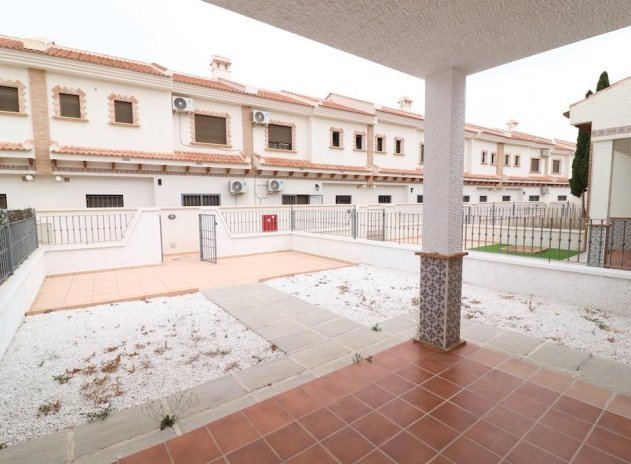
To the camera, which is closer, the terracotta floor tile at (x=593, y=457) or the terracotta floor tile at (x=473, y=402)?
the terracotta floor tile at (x=593, y=457)

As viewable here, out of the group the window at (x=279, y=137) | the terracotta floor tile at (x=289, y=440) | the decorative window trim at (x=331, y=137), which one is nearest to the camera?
the terracotta floor tile at (x=289, y=440)

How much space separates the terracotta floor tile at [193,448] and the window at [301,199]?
14321mm

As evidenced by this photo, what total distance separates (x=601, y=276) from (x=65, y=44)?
61.3ft

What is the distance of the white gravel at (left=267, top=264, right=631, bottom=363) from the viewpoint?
4.24m

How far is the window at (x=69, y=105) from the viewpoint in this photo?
1177cm

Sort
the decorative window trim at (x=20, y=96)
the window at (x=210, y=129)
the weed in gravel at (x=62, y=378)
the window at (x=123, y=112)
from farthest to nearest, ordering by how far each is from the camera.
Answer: the window at (x=210, y=129) → the window at (x=123, y=112) → the decorative window trim at (x=20, y=96) → the weed in gravel at (x=62, y=378)

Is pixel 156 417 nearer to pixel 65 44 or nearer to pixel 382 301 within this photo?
pixel 382 301

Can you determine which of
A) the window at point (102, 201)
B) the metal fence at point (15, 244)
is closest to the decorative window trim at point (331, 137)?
the window at point (102, 201)

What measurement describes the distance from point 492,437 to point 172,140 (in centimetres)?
1439

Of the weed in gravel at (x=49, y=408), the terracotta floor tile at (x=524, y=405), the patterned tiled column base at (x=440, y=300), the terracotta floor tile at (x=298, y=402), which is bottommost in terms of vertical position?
the weed in gravel at (x=49, y=408)

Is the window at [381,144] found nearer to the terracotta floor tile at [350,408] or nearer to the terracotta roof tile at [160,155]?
the terracotta roof tile at [160,155]

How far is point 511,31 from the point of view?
2834mm

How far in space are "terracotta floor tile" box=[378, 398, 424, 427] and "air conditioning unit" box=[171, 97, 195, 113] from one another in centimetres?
1403

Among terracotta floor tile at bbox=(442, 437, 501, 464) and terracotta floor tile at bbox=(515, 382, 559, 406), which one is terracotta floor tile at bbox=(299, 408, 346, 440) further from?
terracotta floor tile at bbox=(515, 382, 559, 406)
